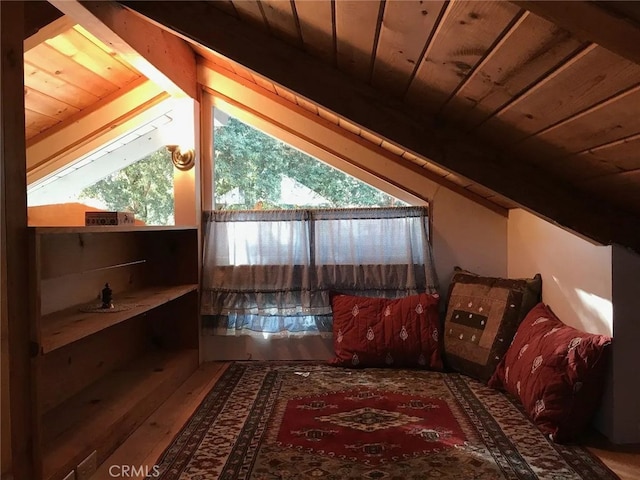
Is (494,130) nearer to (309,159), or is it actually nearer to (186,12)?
(186,12)

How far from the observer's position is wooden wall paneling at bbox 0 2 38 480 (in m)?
1.53

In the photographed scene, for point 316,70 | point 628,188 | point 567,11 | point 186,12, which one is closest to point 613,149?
point 628,188

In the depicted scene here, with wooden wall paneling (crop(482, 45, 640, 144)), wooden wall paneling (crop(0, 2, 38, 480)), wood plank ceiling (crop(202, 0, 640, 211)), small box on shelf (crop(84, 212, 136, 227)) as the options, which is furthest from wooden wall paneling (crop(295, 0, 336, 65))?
small box on shelf (crop(84, 212, 136, 227))

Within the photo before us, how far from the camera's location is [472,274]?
323cm

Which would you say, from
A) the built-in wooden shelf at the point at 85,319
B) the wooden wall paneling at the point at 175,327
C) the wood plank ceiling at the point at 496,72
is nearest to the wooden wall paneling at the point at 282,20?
the wood plank ceiling at the point at 496,72

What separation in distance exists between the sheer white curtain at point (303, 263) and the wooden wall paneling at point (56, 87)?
3.32 ft

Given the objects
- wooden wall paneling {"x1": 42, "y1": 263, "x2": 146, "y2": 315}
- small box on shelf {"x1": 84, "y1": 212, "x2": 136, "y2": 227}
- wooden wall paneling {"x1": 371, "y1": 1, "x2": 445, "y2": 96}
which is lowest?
wooden wall paneling {"x1": 42, "y1": 263, "x2": 146, "y2": 315}

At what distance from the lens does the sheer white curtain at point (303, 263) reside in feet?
10.8

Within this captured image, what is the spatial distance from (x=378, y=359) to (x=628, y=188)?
1666 mm

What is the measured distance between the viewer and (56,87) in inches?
107

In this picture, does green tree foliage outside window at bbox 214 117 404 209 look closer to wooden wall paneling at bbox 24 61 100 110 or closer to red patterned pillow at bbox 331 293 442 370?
red patterned pillow at bbox 331 293 442 370

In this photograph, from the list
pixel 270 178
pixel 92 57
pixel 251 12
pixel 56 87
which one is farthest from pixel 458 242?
pixel 56 87

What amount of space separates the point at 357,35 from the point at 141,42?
117 centimetres

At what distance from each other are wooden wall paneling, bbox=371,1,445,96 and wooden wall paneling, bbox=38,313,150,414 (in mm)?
1511
